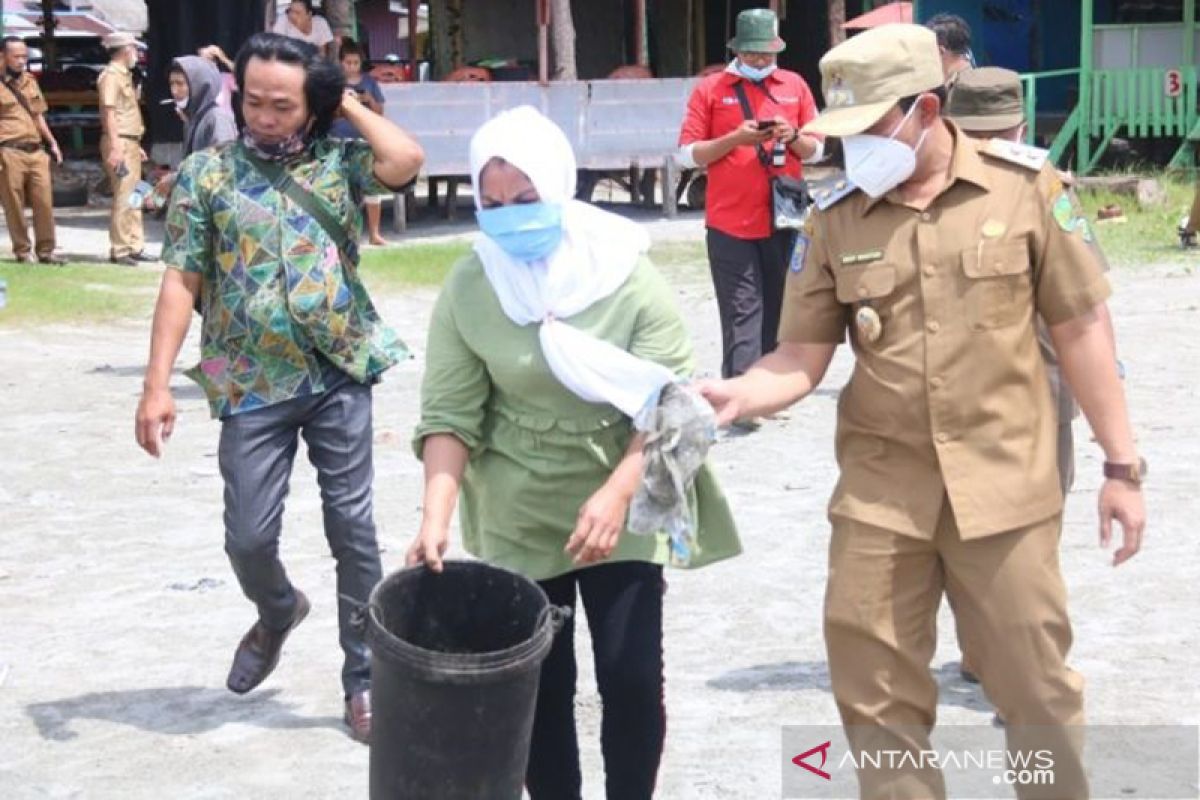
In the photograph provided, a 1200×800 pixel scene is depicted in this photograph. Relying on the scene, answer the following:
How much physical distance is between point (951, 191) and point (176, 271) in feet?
7.53

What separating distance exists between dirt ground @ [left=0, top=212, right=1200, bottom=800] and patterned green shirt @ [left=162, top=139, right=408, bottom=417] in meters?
0.98

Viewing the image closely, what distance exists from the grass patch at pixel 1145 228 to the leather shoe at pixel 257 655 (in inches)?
375

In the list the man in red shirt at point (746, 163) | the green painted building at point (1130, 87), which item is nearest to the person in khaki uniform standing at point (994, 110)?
the man in red shirt at point (746, 163)

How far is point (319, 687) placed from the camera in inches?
241

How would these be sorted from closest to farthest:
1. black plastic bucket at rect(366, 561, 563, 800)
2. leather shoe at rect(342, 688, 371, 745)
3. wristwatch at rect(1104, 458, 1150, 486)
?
black plastic bucket at rect(366, 561, 563, 800)
wristwatch at rect(1104, 458, 1150, 486)
leather shoe at rect(342, 688, 371, 745)

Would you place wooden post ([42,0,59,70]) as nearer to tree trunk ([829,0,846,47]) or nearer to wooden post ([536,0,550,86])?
wooden post ([536,0,550,86])

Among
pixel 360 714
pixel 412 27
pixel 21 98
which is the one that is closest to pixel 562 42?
pixel 412 27

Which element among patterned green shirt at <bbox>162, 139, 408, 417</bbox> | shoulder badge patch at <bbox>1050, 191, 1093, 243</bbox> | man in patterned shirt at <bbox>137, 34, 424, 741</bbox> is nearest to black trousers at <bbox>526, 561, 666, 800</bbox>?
shoulder badge patch at <bbox>1050, 191, 1093, 243</bbox>

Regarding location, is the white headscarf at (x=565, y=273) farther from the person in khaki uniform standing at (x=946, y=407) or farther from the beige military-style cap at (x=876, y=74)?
the beige military-style cap at (x=876, y=74)

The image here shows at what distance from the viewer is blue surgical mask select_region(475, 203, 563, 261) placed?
4.20 m

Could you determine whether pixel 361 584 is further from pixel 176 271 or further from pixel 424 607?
pixel 424 607

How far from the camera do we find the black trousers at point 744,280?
9.36 metres

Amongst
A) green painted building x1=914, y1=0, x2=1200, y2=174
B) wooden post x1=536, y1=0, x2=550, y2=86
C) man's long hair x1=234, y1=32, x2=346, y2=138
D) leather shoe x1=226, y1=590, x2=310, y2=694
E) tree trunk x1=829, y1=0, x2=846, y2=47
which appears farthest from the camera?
tree trunk x1=829, y1=0, x2=846, y2=47

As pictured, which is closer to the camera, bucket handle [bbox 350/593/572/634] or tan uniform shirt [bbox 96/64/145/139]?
bucket handle [bbox 350/593/572/634]
